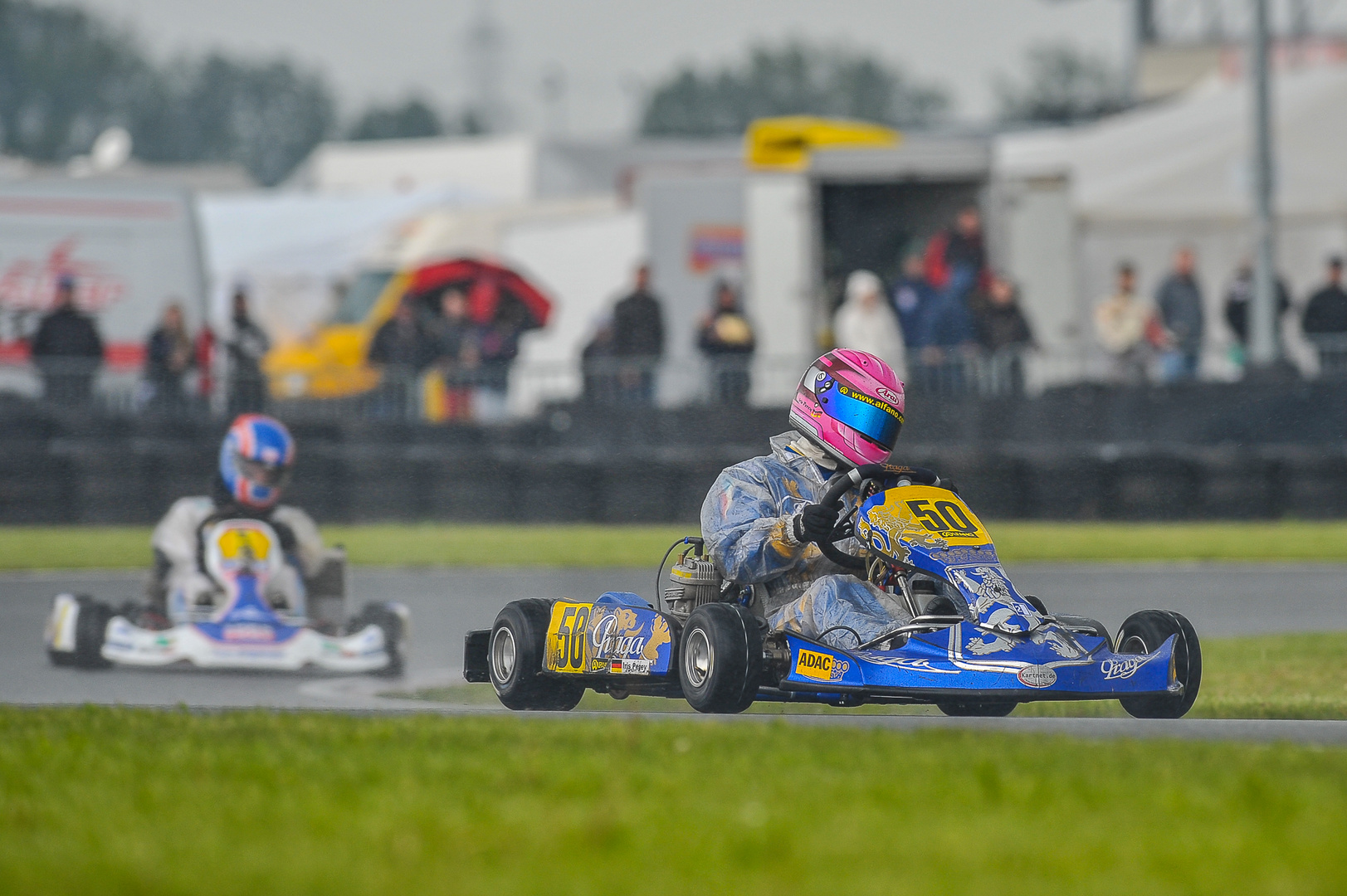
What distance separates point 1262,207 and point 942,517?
1312 centimetres

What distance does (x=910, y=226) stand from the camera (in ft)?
62.5

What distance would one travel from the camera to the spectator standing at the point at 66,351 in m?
16.7

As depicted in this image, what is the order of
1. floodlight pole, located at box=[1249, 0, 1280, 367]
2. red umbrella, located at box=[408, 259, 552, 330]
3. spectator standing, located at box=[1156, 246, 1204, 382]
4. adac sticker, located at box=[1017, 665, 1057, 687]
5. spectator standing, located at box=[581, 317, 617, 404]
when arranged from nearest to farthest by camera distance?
adac sticker, located at box=[1017, 665, 1057, 687] < spectator standing, located at box=[581, 317, 617, 404] < floodlight pole, located at box=[1249, 0, 1280, 367] < spectator standing, located at box=[1156, 246, 1204, 382] < red umbrella, located at box=[408, 259, 552, 330]

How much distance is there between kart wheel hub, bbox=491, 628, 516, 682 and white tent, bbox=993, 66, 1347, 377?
500 inches

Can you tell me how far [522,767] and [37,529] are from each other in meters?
11.8

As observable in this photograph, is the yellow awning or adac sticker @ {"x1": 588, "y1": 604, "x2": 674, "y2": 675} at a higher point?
the yellow awning

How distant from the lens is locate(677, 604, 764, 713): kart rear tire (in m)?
5.95

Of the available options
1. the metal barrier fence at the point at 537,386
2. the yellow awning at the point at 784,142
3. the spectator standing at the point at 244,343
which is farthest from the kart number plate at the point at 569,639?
the yellow awning at the point at 784,142

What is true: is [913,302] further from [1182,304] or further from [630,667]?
[630,667]

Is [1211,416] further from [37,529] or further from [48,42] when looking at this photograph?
[48,42]

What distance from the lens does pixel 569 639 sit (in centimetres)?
675

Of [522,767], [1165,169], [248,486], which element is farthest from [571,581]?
[1165,169]

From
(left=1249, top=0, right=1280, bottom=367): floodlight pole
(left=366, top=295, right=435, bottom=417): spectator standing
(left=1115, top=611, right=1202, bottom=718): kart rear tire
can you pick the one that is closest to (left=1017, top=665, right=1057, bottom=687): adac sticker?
(left=1115, top=611, right=1202, bottom=718): kart rear tire

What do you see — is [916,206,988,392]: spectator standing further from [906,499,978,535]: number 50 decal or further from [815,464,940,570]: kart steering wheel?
[906,499,978,535]: number 50 decal
